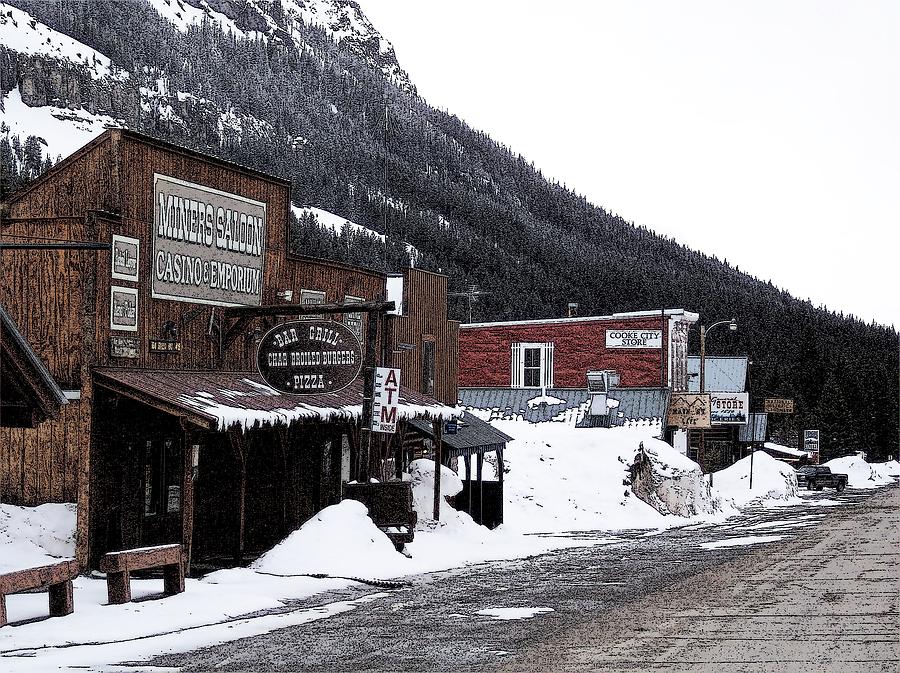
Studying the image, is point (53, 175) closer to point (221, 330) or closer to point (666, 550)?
point (221, 330)

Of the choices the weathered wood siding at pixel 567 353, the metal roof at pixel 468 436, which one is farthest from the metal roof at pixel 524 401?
the metal roof at pixel 468 436

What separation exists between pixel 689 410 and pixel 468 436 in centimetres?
2001

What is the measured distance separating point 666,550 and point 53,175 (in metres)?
15.0

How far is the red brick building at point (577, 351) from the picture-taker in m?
52.1

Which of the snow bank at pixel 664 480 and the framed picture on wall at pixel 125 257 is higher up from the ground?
the framed picture on wall at pixel 125 257

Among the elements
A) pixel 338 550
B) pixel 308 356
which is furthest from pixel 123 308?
pixel 338 550

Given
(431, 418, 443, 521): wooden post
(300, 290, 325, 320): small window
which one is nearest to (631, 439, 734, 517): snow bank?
(431, 418, 443, 521): wooden post

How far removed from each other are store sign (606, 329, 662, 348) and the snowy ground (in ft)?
36.8

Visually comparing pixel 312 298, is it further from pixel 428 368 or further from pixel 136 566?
pixel 136 566

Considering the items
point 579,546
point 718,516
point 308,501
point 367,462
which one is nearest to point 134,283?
point 367,462

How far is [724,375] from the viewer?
224ft

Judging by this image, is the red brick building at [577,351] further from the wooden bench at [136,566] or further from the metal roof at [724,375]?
the wooden bench at [136,566]

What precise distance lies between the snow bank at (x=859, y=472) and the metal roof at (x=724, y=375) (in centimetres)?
1569

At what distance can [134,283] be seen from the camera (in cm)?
2047
